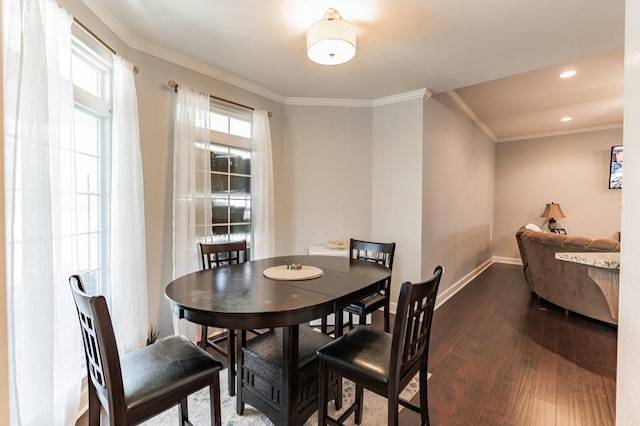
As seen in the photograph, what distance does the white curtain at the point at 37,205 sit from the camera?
49.4 inches

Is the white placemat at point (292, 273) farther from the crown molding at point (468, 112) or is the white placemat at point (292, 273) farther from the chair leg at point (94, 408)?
the crown molding at point (468, 112)

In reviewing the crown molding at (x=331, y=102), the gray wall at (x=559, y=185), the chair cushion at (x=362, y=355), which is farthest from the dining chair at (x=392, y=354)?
the gray wall at (x=559, y=185)

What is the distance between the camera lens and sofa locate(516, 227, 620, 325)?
Result: 311cm

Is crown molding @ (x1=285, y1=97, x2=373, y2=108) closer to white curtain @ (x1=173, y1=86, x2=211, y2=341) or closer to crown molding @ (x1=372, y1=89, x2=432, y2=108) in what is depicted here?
crown molding @ (x1=372, y1=89, x2=432, y2=108)

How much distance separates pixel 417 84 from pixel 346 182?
4.64 feet

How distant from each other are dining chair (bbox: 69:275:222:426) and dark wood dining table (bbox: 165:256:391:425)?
0.24 m

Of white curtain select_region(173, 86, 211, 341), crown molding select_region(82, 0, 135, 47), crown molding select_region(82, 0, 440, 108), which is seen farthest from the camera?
white curtain select_region(173, 86, 211, 341)

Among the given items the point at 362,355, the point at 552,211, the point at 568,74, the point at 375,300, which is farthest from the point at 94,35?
the point at 552,211

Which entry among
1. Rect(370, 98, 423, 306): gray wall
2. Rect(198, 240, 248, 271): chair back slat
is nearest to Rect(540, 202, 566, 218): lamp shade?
Rect(370, 98, 423, 306): gray wall

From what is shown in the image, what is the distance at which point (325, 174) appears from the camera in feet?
12.5

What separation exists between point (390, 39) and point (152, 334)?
3170 millimetres

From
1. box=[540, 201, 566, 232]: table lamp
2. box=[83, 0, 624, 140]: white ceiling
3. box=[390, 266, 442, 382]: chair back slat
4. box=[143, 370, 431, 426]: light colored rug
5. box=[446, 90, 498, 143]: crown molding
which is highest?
box=[446, 90, 498, 143]: crown molding

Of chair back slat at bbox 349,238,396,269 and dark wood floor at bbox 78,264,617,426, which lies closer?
dark wood floor at bbox 78,264,617,426

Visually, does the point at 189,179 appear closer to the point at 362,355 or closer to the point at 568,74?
the point at 362,355
